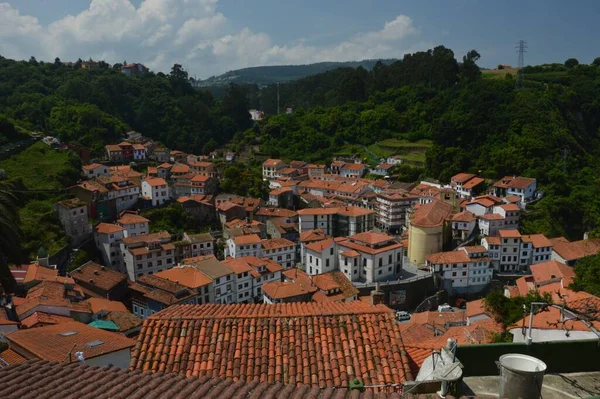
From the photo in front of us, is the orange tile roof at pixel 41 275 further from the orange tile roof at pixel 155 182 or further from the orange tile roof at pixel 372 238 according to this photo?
the orange tile roof at pixel 372 238

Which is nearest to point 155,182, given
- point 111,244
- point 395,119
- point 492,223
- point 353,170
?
point 111,244

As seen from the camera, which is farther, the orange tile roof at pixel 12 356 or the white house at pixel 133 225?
the white house at pixel 133 225

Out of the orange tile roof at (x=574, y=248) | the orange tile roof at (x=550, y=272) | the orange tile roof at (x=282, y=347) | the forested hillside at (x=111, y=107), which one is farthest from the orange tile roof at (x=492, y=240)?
the forested hillside at (x=111, y=107)

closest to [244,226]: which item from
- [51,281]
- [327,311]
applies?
[51,281]

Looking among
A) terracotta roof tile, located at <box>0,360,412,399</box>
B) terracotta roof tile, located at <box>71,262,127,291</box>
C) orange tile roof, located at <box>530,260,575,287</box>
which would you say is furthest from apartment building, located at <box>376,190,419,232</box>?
terracotta roof tile, located at <box>0,360,412,399</box>

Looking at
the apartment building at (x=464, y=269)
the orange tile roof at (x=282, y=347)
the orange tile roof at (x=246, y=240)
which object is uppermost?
the orange tile roof at (x=282, y=347)

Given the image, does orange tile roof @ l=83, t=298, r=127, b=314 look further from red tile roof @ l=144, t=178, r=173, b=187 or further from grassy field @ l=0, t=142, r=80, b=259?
red tile roof @ l=144, t=178, r=173, b=187
